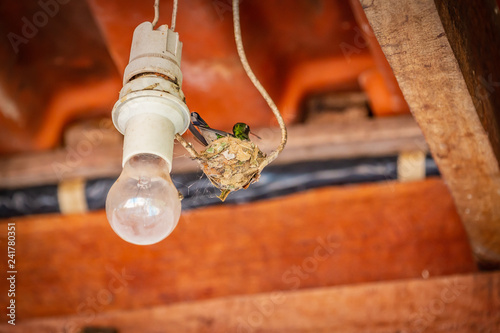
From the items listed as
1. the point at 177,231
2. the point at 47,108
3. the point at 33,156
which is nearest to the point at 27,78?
the point at 47,108

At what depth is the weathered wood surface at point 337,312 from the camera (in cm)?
177

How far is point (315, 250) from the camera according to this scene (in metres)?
1.95

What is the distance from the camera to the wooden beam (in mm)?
945

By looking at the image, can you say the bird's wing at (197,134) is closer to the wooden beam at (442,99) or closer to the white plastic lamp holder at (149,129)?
the white plastic lamp holder at (149,129)

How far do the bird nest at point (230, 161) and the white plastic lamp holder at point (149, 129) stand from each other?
7cm

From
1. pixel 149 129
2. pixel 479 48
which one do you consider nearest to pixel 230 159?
pixel 149 129

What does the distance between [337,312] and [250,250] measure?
1.29ft

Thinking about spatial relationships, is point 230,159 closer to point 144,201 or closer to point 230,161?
point 230,161

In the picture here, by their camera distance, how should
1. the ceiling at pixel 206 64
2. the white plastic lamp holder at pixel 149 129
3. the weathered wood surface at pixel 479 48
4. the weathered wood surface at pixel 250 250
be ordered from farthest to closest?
the weathered wood surface at pixel 250 250
the ceiling at pixel 206 64
the weathered wood surface at pixel 479 48
the white plastic lamp holder at pixel 149 129

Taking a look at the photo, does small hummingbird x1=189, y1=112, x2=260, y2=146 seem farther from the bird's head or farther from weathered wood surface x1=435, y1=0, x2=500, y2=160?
weathered wood surface x1=435, y1=0, x2=500, y2=160

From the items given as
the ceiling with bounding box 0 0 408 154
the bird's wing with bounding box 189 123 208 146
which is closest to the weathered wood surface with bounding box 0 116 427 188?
the ceiling with bounding box 0 0 408 154

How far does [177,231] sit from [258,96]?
616mm

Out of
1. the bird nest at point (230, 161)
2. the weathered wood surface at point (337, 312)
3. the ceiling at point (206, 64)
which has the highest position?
the ceiling at point (206, 64)

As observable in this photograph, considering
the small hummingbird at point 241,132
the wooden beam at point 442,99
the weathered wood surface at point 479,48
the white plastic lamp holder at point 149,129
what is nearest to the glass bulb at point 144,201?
the white plastic lamp holder at point 149,129
